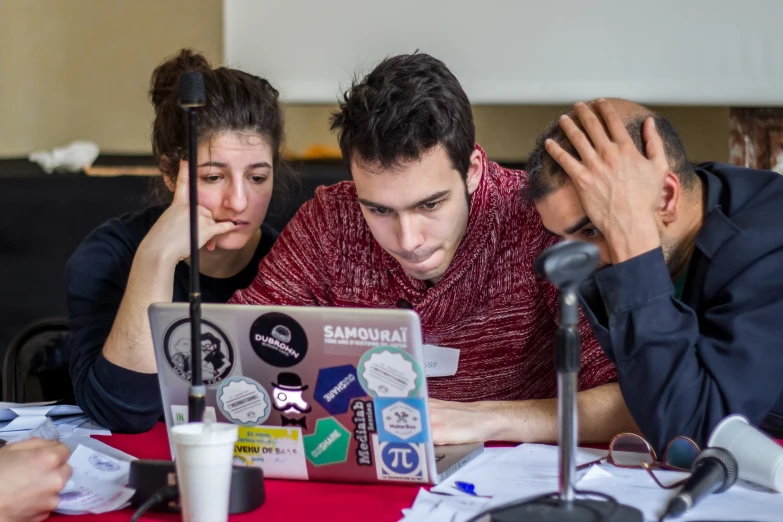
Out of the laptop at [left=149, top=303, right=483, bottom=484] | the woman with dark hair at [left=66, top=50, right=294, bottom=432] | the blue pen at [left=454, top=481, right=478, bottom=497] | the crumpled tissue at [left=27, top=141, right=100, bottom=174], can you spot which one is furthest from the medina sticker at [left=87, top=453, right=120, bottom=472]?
the crumpled tissue at [left=27, top=141, right=100, bottom=174]

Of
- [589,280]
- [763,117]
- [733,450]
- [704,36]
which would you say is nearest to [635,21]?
[704,36]

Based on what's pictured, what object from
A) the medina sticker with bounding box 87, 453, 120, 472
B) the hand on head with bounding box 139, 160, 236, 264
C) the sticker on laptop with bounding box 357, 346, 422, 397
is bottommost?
the medina sticker with bounding box 87, 453, 120, 472

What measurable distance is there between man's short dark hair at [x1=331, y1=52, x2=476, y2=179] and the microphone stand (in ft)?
1.93

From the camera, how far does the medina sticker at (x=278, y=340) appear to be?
1048mm

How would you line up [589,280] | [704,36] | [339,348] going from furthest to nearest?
1. [704,36]
2. [589,280]
3. [339,348]

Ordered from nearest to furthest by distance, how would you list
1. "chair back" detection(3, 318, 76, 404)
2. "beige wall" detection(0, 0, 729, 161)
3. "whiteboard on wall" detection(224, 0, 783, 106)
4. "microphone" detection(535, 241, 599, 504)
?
"microphone" detection(535, 241, 599, 504), "chair back" detection(3, 318, 76, 404), "whiteboard on wall" detection(224, 0, 783, 106), "beige wall" detection(0, 0, 729, 161)

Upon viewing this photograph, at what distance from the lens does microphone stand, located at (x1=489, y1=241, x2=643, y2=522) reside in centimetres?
87

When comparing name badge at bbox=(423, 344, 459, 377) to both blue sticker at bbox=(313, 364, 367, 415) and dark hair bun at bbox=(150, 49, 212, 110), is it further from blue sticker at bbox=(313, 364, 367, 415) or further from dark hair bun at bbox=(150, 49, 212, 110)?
dark hair bun at bbox=(150, 49, 212, 110)

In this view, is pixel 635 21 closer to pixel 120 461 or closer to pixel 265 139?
pixel 265 139

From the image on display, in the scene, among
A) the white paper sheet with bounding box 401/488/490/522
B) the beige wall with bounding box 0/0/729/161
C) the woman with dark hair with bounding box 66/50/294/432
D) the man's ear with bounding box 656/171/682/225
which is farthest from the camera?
the beige wall with bounding box 0/0/729/161

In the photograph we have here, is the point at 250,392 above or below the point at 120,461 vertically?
above

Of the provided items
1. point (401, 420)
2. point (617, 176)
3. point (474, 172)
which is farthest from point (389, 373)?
point (474, 172)

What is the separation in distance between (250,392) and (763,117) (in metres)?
1.88

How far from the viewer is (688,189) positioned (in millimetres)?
1383
